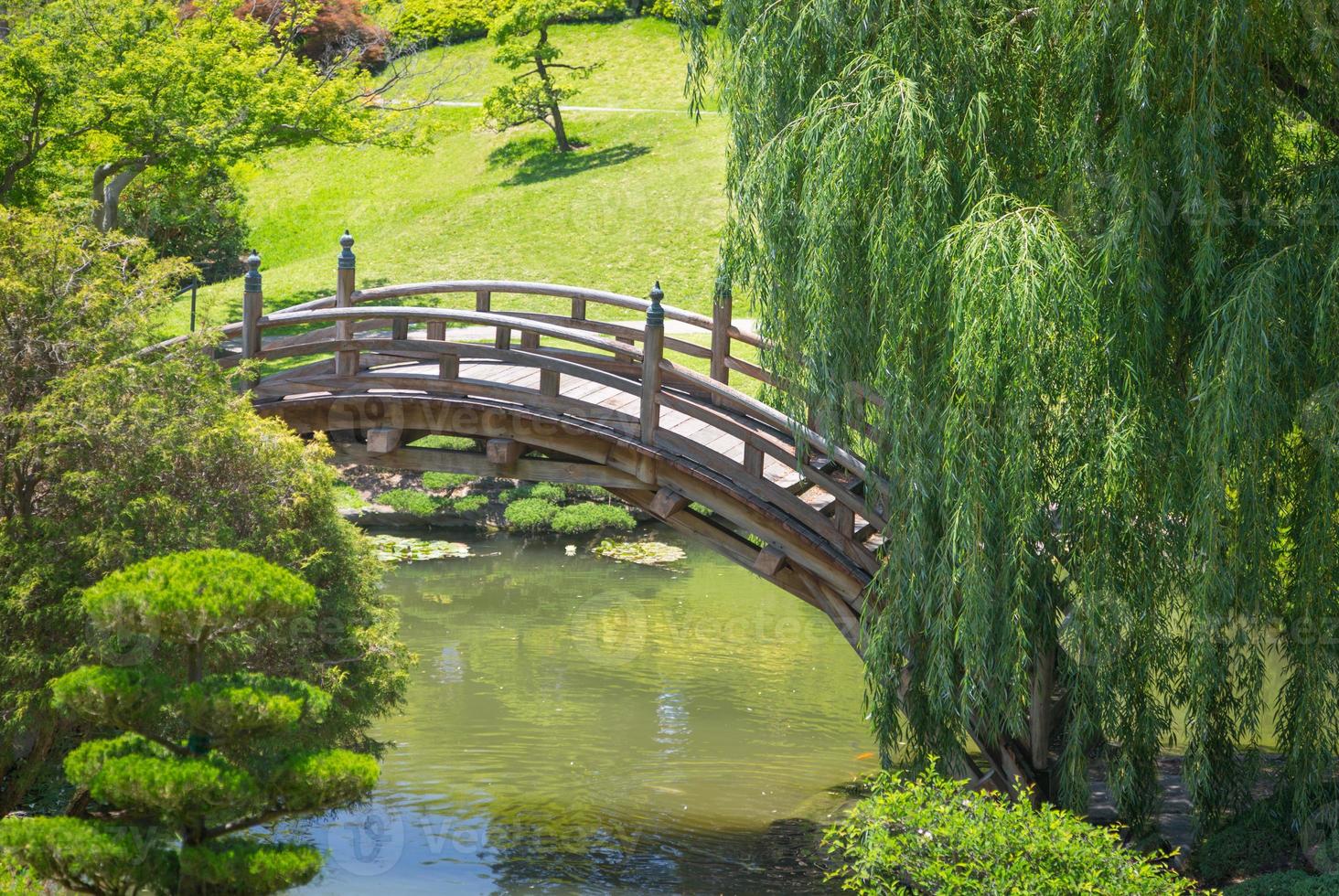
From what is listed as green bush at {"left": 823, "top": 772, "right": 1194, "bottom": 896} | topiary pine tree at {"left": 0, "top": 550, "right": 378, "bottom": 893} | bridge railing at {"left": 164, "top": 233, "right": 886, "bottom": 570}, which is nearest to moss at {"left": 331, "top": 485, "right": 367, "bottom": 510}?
bridge railing at {"left": 164, "top": 233, "right": 886, "bottom": 570}

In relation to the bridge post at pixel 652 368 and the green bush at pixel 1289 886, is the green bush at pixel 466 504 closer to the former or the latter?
the bridge post at pixel 652 368

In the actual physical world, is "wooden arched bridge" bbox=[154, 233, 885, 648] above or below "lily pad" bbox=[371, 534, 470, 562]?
above

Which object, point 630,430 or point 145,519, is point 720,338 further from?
point 145,519

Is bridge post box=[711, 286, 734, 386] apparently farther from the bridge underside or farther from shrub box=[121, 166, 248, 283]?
shrub box=[121, 166, 248, 283]

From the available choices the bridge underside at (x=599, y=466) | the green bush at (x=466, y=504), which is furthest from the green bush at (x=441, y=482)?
the bridge underside at (x=599, y=466)

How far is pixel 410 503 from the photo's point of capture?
21891 millimetres

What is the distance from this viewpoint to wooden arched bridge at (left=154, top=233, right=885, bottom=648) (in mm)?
10688

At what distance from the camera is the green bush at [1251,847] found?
30.0 ft

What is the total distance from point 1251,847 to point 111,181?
1931 centimetres

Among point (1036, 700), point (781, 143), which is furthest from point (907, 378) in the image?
point (1036, 700)

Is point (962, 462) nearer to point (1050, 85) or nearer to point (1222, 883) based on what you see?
point (1050, 85)

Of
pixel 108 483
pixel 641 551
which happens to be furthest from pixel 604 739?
pixel 641 551

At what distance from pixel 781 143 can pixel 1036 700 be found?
4542 millimetres

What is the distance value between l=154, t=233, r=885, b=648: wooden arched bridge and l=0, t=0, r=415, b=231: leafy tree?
804cm
